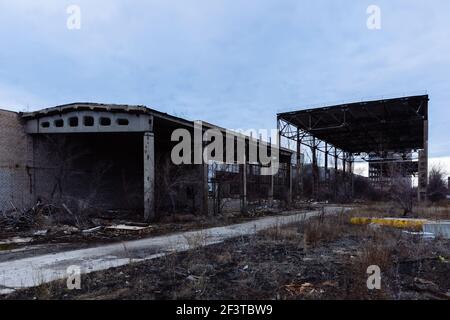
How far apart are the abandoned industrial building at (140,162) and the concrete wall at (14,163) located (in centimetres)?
4

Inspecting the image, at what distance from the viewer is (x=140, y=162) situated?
22.4m

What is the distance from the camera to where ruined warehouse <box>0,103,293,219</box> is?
49.4 ft

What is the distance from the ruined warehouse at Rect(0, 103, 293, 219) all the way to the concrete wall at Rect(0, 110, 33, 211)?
0.12ft

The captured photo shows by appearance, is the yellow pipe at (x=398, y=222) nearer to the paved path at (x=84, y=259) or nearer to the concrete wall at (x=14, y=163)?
the paved path at (x=84, y=259)

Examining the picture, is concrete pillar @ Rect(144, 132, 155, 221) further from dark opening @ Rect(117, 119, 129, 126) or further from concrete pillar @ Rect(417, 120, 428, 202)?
concrete pillar @ Rect(417, 120, 428, 202)

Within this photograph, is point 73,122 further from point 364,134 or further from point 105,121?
point 364,134

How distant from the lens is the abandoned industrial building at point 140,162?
15172mm

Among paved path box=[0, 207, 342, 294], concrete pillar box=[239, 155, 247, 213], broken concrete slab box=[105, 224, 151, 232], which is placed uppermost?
concrete pillar box=[239, 155, 247, 213]

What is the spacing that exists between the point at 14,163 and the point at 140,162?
8252 millimetres

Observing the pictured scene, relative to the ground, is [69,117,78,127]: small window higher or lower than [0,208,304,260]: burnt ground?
higher
